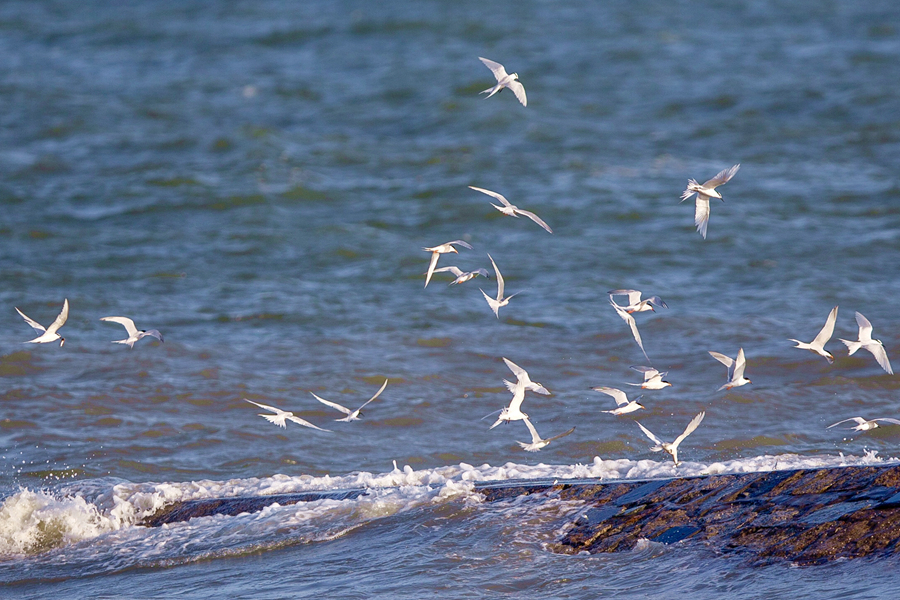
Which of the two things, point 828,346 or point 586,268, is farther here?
point 586,268

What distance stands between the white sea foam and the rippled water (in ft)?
0.11

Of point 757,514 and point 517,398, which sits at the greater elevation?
point 757,514

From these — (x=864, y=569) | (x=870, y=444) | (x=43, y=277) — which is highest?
(x=864, y=569)

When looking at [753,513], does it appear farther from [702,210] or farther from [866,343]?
[702,210]

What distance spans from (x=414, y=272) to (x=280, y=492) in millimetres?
6645

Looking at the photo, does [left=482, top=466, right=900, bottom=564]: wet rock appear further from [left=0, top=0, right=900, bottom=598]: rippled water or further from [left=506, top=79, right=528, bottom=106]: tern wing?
[left=506, top=79, right=528, bottom=106]: tern wing

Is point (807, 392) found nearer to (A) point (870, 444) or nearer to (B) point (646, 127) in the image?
(A) point (870, 444)

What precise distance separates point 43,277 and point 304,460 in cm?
659

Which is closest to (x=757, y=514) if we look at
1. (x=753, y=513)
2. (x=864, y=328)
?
(x=753, y=513)

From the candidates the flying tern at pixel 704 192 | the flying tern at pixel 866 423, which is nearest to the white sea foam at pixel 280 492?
the flying tern at pixel 866 423

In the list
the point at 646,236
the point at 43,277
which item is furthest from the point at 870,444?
the point at 43,277

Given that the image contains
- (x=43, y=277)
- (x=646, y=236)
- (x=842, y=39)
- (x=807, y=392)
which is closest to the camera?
(x=807, y=392)

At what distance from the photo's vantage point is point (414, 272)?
13586mm

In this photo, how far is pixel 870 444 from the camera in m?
7.86
